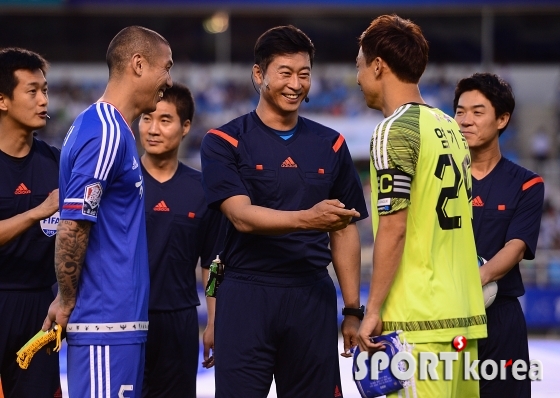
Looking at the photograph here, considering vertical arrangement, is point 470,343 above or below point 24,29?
below

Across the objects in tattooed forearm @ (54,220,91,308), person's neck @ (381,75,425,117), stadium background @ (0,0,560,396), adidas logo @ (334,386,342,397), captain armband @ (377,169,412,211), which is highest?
stadium background @ (0,0,560,396)

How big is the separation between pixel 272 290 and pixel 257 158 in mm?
717

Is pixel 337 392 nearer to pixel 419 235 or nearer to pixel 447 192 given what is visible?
pixel 419 235

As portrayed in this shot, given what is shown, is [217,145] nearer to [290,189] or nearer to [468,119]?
[290,189]

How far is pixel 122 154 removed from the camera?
4.28 metres

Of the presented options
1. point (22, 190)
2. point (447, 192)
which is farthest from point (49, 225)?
point (447, 192)

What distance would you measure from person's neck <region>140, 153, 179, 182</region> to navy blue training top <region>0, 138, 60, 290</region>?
0.87 meters

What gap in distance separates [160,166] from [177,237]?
55 cm

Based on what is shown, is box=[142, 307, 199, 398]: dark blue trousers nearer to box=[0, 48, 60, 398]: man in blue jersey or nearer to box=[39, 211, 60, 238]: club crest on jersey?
box=[0, 48, 60, 398]: man in blue jersey

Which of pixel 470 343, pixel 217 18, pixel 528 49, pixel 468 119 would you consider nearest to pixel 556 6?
pixel 528 49

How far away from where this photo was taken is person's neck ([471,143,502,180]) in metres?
5.52

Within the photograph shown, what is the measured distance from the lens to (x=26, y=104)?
5273 mm

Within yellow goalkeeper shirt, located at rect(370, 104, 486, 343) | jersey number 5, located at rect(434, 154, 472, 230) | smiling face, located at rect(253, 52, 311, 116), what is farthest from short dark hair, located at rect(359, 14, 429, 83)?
smiling face, located at rect(253, 52, 311, 116)

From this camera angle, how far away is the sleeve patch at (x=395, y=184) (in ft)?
13.1
